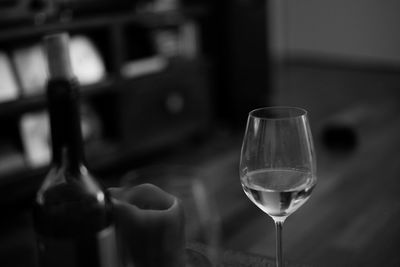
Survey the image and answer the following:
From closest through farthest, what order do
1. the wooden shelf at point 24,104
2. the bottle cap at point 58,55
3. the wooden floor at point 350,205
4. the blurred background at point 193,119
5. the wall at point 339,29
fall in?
the bottle cap at point 58,55 < the wooden floor at point 350,205 < the blurred background at point 193,119 < the wooden shelf at point 24,104 < the wall at point 339,29

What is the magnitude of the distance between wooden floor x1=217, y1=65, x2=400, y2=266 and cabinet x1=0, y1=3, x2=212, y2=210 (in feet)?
2.10

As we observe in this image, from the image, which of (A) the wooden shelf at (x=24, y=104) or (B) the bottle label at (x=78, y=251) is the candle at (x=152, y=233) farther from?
(A) the wooden shelf at (x=24, y=104)

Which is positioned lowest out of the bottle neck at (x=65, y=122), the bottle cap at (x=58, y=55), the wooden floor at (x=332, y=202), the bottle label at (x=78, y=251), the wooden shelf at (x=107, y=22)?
the wooden floor at (x=332, y=202)

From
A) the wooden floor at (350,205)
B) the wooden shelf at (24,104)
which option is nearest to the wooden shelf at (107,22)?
the wooden shelf at (24,104)

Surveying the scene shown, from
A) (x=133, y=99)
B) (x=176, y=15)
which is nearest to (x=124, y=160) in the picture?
(x=133, y=99)

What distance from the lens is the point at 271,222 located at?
6.69 feet

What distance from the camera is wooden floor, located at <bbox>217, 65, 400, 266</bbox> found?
5.80 feet

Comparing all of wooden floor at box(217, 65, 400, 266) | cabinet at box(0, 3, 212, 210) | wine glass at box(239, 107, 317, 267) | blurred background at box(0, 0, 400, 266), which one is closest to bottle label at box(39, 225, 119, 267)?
wine glass at box(239, 107, 317, 267)

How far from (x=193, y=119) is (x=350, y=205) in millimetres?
1076

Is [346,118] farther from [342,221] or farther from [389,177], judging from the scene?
[342,221]

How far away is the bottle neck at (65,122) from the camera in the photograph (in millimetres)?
609

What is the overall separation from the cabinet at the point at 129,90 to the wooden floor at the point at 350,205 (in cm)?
64

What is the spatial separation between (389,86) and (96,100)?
2276 millimetres

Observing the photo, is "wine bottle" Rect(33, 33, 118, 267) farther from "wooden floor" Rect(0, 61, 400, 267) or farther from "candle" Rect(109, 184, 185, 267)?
"wooden floor" Rect(0, 61, 400, 267)
